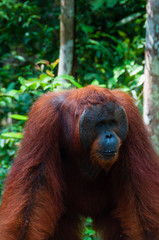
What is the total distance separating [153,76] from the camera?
14.9 ft

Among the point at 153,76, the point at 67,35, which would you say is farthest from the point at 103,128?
the point at 67,35

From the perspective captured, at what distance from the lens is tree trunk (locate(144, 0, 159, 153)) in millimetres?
4516

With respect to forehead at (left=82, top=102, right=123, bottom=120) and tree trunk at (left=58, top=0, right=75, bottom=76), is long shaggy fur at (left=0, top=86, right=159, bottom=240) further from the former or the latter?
tree trunk at (left=58, top=0, right=75, bottom=76)

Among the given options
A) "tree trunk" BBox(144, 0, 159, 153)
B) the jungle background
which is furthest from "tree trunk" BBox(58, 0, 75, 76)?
"tree trunk" BBox(144, 0, 159, 153)

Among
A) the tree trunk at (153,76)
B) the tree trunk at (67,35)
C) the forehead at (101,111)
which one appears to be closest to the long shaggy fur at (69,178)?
the forehead at (101,111)

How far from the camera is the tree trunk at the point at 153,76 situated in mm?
4516

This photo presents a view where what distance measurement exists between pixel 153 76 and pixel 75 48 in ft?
7.41

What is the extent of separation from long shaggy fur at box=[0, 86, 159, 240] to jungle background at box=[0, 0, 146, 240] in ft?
6.38

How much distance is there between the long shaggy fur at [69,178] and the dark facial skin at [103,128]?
0.26 ft

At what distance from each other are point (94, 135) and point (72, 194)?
76 cm

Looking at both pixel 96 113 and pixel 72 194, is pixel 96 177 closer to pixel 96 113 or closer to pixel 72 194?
pixel 72 194

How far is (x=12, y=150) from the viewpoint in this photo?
6.05 metres

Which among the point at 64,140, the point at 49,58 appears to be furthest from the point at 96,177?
the point at 49,58

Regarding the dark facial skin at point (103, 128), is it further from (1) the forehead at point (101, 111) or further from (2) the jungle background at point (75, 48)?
(2) the jungle background at point (75, 48)
